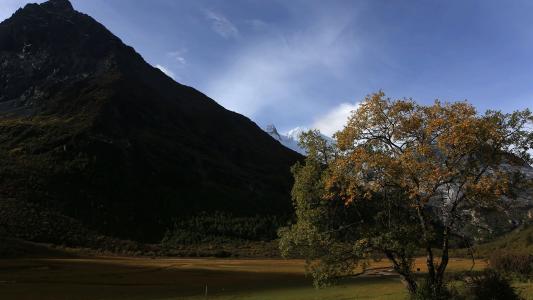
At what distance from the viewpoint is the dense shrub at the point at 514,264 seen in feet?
182

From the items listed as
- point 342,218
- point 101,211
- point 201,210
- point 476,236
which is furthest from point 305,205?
point 201,210

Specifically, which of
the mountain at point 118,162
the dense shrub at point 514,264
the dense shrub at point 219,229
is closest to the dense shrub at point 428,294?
the dense shrub at point 514,264

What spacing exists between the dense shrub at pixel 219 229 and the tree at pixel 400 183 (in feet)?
318

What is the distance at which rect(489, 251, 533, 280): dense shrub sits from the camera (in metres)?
55.6

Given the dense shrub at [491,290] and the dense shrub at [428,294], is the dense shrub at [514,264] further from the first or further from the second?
the dense shrub at [428,294]

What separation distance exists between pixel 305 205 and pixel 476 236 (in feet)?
27.4

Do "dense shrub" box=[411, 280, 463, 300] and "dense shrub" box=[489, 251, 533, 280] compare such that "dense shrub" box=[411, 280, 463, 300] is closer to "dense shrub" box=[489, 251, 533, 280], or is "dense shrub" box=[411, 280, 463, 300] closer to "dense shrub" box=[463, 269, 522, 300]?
"dense shrub" box=[463, 269, 522, 300]

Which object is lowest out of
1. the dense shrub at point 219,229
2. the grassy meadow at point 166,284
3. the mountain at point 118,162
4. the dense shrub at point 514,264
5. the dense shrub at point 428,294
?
the dense shrub at point 514,264

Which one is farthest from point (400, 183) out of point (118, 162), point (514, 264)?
point (118, 162)

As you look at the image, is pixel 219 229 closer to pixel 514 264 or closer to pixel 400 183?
pixel 514 264

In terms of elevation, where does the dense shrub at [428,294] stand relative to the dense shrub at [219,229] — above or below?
below

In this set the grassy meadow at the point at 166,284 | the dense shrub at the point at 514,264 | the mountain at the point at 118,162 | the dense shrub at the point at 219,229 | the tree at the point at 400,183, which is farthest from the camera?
the dense shrub at the point at 219,229

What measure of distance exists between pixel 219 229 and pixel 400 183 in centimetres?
11251

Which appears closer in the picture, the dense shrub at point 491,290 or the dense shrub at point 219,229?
the dense shrub at point 491,290
